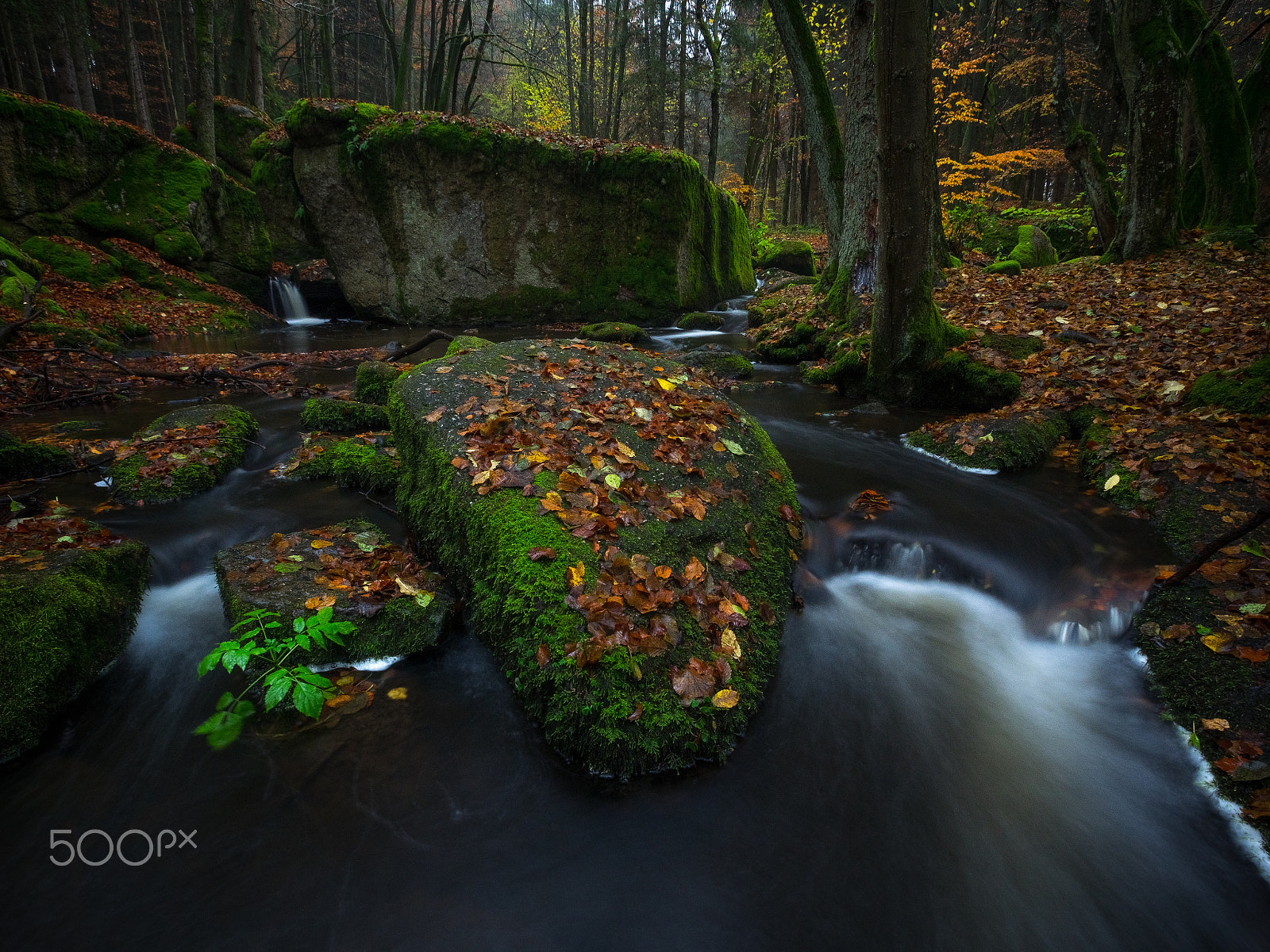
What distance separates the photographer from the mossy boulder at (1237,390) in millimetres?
4766

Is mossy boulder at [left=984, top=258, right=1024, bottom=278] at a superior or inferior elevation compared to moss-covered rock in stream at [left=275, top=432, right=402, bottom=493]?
superior

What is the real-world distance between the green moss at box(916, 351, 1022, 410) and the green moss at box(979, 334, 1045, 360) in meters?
0.68

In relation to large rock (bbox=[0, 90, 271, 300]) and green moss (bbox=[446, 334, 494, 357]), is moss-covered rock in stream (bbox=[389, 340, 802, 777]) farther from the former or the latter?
large rock (bbox=[0, 90, 271, 300])

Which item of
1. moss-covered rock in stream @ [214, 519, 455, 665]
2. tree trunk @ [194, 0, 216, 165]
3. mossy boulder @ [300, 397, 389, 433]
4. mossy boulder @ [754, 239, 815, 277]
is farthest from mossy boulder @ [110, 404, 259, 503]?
mossy boulder @ [754, 239, 815, 277]

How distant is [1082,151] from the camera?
10.9 metres

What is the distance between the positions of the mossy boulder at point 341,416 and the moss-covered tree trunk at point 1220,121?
42.2ft

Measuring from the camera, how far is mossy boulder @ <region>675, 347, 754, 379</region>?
30.0 ft

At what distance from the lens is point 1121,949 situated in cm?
210

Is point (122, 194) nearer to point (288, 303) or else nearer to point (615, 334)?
point (288, 303)

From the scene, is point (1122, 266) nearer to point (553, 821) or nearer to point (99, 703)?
point (553, 821)

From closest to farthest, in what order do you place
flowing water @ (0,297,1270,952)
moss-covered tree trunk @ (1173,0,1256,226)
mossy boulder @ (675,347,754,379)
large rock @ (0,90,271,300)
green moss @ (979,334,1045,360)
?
flowing water @ (0,297,1270,952), green moss @ (979,334,1045,360), mossy boulder @ (675,347,754,379), moss-covered tree trunk @ (1173,0,1256,226), large rock @ (0,90,271,300)

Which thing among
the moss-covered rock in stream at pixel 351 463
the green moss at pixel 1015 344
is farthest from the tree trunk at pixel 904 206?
the moss-covered rock in stream at pixel 351 463
